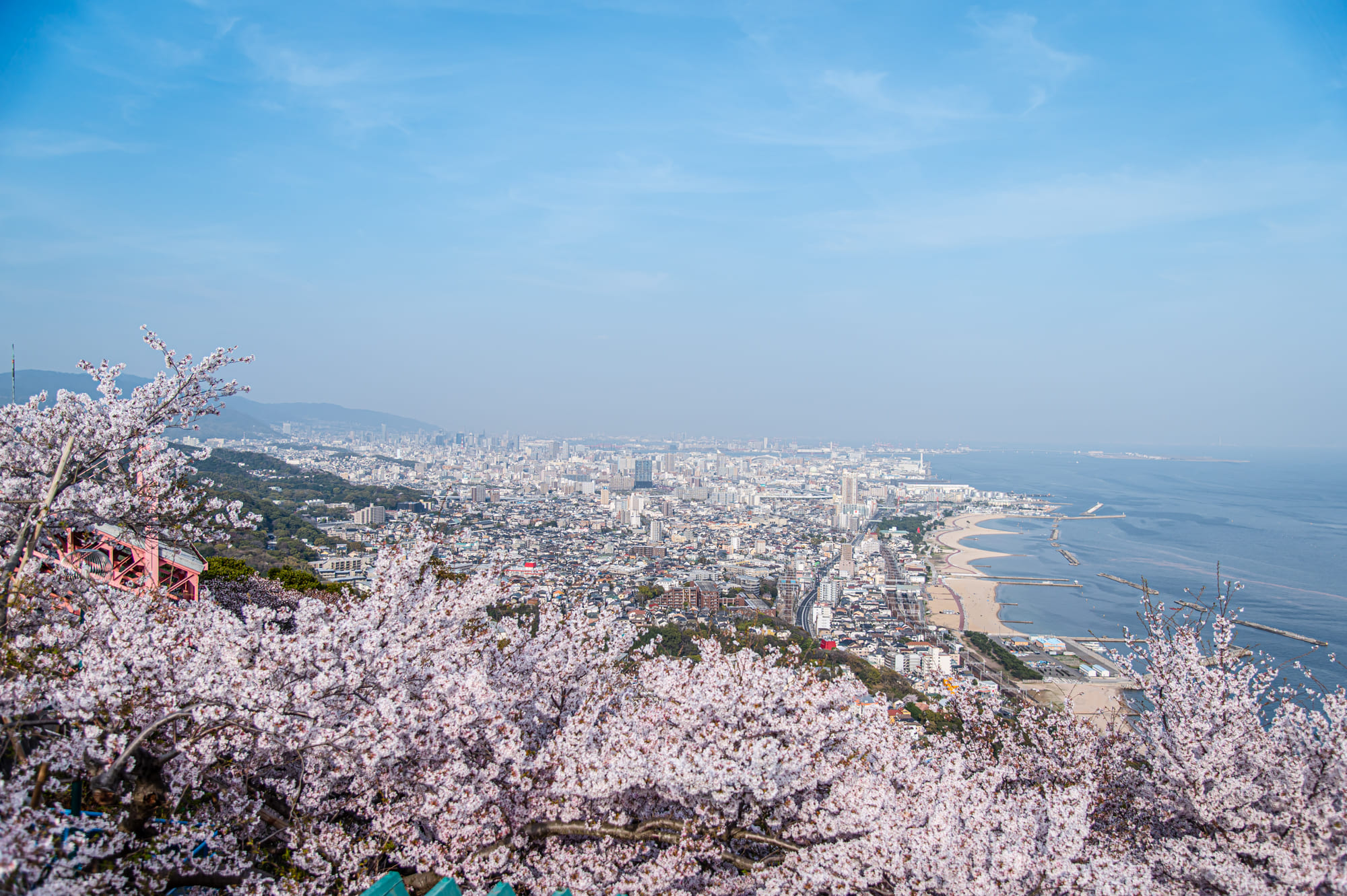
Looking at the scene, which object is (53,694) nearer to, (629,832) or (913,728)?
(629,832)

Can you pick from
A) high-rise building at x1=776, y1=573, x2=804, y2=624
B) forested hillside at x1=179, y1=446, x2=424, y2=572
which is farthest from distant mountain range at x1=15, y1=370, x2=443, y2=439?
high-rise building at x1=776, y1=573, x2=804, y2=624

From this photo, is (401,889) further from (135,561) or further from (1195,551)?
(1195,551)

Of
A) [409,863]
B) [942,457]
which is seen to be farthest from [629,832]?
[942,457]

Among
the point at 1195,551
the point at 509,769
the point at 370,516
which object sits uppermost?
the point at 509,769

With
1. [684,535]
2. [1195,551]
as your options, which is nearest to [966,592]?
[1195,551]

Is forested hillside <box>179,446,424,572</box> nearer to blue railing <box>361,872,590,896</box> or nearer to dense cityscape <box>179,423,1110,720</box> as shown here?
dense cityscape <box>179,423,1110,720</box>

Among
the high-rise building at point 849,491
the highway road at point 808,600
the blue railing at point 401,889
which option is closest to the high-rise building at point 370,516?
the highway road at point 808,600
